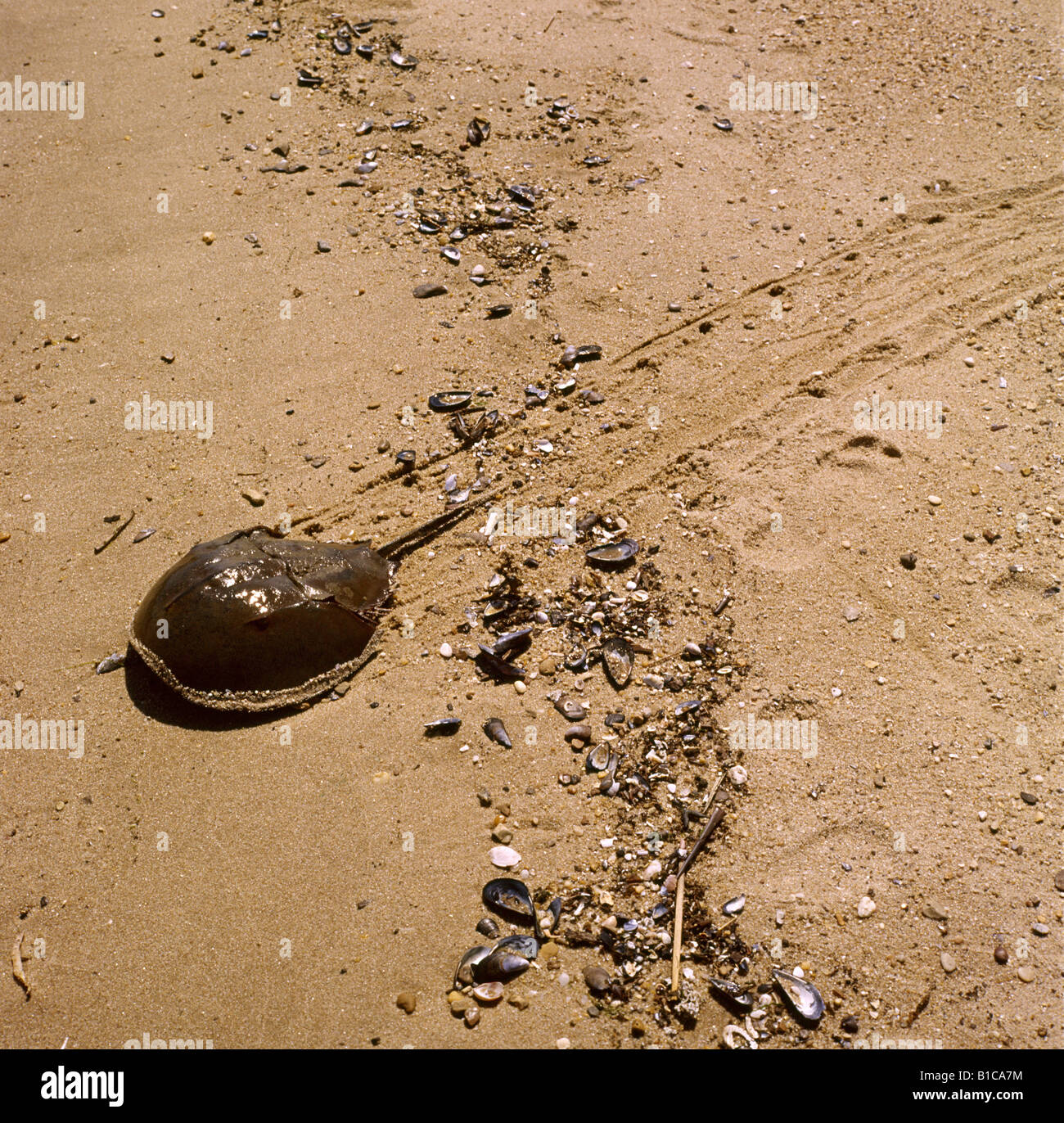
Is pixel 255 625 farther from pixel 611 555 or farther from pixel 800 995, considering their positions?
pixel 800 995

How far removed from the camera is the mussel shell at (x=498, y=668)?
3307mm

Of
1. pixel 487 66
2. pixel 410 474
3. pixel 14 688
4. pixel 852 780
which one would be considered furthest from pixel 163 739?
pixel 487 66

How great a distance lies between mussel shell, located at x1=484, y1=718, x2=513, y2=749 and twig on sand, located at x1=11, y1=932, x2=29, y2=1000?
1.69 meters

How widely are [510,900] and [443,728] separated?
683mm

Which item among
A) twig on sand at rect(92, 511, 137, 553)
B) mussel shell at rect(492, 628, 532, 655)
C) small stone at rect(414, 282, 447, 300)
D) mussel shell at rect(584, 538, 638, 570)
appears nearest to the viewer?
mussel shell at rect(492, 628, 532, 655)

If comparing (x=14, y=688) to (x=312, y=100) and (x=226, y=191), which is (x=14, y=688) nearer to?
(x=226, y=191)

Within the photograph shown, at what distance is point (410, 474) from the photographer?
3.89m

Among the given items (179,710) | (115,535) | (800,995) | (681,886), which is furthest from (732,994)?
(115,535)

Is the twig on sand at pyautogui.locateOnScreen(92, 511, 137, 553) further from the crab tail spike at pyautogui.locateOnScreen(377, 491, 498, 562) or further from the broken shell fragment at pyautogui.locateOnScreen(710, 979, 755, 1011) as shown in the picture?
the broken shell fragment at pyautogui.locateOnScreen(710, 979, 755, 1011)

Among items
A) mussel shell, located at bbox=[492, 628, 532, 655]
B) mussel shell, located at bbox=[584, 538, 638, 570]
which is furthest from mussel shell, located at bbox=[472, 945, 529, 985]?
mussel shell, located at bbox=[584, 538, 638, 570]

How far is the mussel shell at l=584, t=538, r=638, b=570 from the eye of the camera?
360 cm

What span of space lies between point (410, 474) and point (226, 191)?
244 centimetres

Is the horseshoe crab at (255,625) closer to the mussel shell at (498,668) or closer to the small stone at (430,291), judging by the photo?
the mussel shell at (498,668)

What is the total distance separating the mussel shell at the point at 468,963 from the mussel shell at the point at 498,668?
98 cm
